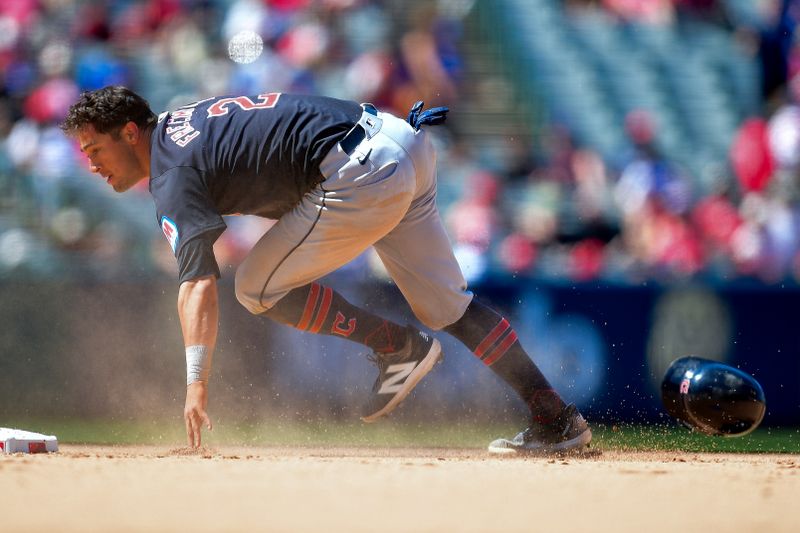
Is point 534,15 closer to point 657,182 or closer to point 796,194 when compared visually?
point 657,182

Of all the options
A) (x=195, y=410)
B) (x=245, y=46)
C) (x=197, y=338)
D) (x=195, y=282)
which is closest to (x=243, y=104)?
(x=195, y=282)

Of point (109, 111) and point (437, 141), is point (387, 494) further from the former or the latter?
point (437, 141)

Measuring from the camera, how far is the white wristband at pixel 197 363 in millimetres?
4320

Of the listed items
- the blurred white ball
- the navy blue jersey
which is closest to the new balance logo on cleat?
the navy blue jersey

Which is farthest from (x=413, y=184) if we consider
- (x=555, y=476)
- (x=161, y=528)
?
(x=161, y=528)

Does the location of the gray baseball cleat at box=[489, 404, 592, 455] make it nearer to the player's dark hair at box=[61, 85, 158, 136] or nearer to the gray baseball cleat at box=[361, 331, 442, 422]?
the gray baseball cleat at box=[361, 331, 442, 422]

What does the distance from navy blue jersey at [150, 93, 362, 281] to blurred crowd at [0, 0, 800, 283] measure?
9.83ft

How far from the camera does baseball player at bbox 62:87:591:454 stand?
14.3ft

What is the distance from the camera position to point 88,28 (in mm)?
9695

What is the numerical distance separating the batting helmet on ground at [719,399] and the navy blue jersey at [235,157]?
1.89 meters

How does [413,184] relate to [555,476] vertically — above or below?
above

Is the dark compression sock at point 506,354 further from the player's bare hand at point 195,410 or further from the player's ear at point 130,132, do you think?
the player's ear at point 130,132

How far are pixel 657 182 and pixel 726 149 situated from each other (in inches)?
29.7

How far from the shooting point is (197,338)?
4.34m
